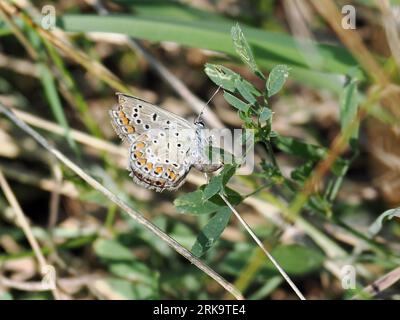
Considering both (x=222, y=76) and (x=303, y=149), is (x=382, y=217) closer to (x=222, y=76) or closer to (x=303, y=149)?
(x=303, y=149)

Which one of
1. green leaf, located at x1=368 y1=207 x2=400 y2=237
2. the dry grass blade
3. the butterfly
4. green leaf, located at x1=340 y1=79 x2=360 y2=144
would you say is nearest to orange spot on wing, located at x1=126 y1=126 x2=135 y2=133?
the butterfly

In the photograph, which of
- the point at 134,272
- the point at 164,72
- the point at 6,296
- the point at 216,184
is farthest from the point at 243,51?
the point at 6,296

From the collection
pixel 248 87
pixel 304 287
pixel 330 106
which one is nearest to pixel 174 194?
pixel 304 287

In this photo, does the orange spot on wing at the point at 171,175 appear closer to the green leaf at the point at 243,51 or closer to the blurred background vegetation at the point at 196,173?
the blurred background vegetation at the point at 196,173
